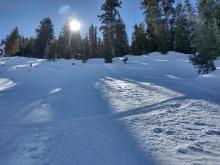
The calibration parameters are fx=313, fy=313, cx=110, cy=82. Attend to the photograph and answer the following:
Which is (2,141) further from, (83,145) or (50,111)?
(50,111)

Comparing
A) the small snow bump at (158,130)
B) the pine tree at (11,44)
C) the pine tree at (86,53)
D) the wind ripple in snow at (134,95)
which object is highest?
the pine tree at (11,44)

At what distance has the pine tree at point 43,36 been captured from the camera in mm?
67000

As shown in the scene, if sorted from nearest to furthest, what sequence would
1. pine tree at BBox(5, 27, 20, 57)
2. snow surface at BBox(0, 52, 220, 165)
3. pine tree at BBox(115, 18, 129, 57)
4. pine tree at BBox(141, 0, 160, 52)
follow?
snow surface at BBox(0, 52, 220, 165)
pine tree at BBox(141, 0, 160, 52)
pine tree at BBox(115, 18, 129, 57)
pine tree at BBox(5, 27, 20, 57)

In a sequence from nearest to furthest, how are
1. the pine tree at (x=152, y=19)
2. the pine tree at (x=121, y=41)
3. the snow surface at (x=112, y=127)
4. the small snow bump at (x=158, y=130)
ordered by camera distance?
the snow surface at (x=112, y=127) → the small snow bump at (x=158, y=130) → the pine tree at (x=152, y=19) → the pine tree at (x=121, y=41)

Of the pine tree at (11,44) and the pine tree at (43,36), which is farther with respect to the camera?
the pine tree at (43,36)

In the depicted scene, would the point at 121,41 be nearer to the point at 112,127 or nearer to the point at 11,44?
the point at 11,44

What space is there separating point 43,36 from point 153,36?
30.2m

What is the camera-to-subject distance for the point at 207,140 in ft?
24.2

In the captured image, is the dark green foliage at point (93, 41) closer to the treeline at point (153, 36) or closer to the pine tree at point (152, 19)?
the treeline at point (153, 36)

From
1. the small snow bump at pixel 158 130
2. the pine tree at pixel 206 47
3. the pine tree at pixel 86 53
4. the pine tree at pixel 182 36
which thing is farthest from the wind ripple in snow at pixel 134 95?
the pine tree at pixel 182 36

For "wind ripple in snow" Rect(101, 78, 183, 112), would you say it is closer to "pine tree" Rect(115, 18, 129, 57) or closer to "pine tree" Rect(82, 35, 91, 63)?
"pine tree" Rect(82, 35, 91, 63)

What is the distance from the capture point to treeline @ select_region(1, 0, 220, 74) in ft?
62.8

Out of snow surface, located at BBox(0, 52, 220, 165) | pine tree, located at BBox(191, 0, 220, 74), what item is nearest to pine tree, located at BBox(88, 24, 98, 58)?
pine tree, located at BBox(191, 0, 220, 74)

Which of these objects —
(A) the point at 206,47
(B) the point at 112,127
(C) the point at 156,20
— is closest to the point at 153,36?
(C) the point at 156,20
